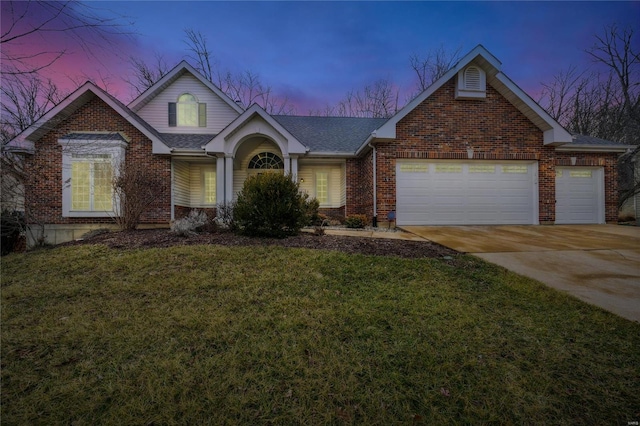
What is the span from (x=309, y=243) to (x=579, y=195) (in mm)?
11757

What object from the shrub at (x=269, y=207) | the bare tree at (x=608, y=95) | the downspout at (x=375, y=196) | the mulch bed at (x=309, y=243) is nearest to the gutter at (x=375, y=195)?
the downspout at (x=375, y=196)

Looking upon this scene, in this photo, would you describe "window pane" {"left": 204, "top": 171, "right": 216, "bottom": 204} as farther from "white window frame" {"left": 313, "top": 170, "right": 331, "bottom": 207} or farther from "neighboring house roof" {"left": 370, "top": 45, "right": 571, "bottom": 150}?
"neighboring house roof" {"left": 370, "top": 45, "right": 571, "bottom": 150}

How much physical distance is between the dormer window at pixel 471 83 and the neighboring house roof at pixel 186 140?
9938 mm

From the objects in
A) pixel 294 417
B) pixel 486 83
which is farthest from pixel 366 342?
pixel 486 83

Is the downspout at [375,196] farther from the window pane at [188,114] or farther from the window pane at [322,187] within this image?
the window pane at [188,114]

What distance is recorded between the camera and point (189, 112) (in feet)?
42.7

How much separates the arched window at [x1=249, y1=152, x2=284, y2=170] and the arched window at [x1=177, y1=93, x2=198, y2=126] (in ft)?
11.2

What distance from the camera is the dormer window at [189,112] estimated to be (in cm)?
1293

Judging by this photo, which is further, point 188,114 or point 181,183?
point 188,114

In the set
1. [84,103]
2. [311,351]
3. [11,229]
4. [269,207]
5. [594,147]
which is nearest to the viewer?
[311,351]

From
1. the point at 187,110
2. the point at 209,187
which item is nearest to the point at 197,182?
the point at 209,187

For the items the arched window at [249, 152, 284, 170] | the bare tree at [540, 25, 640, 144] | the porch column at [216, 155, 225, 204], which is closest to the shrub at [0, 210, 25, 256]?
the porch column at [216, 155, 225, 204]

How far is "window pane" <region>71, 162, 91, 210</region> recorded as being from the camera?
34.0ft

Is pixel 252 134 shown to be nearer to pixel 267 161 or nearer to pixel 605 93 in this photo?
pixel 267 161
